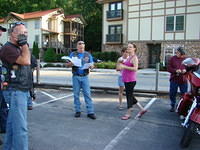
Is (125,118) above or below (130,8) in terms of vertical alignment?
below

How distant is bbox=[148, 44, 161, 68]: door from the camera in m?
30.0

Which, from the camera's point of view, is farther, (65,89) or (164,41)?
(164,41)

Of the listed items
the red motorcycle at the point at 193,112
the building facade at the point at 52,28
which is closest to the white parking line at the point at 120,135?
the red motorcycle at the point at 193,112

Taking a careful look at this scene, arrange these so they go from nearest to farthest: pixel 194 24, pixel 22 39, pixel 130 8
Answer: pixel 22 39 < pixel 194 24 < pixel 130 8

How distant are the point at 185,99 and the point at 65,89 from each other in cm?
644

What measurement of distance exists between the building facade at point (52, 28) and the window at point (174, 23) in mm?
20720

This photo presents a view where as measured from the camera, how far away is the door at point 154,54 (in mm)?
30000

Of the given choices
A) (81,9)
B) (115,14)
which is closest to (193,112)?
(115,14)

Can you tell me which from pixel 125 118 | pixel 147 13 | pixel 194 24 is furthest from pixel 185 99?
pixel 147 13

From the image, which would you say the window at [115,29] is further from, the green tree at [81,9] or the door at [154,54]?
the green tree at [81,9]

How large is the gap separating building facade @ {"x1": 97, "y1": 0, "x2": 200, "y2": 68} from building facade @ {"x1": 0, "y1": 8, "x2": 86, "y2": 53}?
13052 millimetres

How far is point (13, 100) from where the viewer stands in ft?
11.9

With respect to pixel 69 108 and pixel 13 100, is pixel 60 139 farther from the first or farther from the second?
pixel 69 108

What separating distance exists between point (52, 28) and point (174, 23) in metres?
23.5
